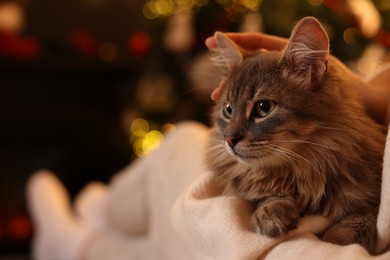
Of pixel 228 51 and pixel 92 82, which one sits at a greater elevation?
pixel 228 51

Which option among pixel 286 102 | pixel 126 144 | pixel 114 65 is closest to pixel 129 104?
pixel 126 144

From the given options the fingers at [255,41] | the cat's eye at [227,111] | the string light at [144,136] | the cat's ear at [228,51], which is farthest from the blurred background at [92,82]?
the cat's eye at [227,111]

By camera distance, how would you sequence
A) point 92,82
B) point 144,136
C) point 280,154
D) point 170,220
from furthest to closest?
point 92,82 < point 144,136 < point 170,220 < point 280,154

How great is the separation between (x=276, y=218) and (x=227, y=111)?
307 mm

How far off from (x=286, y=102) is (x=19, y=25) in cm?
261

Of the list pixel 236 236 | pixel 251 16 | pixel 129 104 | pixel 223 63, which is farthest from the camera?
pixel 129 104

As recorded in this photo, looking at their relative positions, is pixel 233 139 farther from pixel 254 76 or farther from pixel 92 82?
pixel 92 82

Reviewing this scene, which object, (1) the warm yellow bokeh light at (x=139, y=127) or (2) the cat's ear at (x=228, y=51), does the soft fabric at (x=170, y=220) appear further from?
(1) the warm yellow bokeh light at (x=139, y=127)

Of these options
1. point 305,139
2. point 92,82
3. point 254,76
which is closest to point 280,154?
point 305,139

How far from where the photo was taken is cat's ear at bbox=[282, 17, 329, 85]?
0.87 metres

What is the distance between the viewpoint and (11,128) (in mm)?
3111

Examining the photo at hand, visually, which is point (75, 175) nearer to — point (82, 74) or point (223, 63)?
point (82, 74)

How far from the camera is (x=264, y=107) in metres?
0.92

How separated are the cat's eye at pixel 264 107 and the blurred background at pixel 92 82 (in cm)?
107
